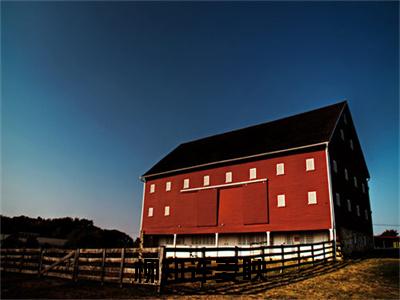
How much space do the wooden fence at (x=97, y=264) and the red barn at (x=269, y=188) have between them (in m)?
13.4

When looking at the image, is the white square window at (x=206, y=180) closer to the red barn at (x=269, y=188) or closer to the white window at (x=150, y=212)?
the red barn at (x=269, y=188)

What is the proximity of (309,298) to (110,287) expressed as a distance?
6.43 metres

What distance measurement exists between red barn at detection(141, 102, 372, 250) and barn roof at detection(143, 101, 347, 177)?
0.38ft

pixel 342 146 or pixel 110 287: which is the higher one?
pixel 342 146

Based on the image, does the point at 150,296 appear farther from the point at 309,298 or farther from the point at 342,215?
the point at 342,215

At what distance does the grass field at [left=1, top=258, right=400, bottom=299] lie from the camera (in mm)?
9391

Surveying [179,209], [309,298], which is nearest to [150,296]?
[309,298]

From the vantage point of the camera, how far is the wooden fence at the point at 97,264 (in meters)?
10.6

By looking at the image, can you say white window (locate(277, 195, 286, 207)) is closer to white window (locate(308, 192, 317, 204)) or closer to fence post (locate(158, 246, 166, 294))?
white window (locate(308, 192, 317, 204))

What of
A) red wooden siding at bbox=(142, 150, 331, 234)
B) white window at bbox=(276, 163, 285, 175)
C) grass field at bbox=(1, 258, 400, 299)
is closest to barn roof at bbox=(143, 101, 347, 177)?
red wooden siding at bbox=(142, 150, 331, 234)

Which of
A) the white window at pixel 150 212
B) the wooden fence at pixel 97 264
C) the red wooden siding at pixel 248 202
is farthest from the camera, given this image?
the white window at pixel 150 212

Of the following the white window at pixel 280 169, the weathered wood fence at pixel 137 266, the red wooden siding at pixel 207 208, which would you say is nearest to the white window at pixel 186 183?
the red wooden siding at pixel 207 208

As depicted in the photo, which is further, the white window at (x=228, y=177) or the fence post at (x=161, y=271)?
the white window at (x=228, y=177)

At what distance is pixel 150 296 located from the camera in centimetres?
898
